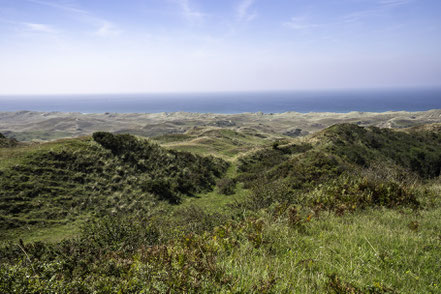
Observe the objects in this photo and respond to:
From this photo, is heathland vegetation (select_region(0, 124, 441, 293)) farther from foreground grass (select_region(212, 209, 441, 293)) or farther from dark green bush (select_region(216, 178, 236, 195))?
dark green bush (select_region(216, 178, 236, 195))

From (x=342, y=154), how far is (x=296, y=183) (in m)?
10.8

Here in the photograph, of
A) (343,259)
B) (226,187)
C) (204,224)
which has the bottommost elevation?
(226,187)

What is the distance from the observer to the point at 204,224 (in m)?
10.2

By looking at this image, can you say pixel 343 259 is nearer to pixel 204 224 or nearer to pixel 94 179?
pixel 204 224

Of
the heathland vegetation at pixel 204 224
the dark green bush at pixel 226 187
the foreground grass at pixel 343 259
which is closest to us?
the foreground grass at pixel 343 259

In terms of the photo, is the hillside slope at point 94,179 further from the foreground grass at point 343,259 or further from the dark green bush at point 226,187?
the foreground grass at point 343,259

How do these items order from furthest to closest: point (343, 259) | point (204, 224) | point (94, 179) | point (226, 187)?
point (226, 187)
point (94, 179)
point (204, 224)
point (343, 259)

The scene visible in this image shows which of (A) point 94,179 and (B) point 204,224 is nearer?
(B) point 204,224

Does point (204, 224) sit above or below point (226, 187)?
above

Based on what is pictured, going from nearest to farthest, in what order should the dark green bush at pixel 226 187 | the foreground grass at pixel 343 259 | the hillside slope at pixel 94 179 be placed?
the foreground grass at pixel 343 259, the hillside slope at pixel 94 179, the dark green bush at pixel 226 187

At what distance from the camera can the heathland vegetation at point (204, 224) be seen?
12.3 feet

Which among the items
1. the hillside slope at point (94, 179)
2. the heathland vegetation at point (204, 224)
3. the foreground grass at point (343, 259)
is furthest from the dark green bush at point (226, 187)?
the foreground grass at point (343, 259)

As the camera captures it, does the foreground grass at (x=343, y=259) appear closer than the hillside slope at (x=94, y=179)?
Yes

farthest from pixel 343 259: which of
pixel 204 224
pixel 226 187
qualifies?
pixel 226 187
